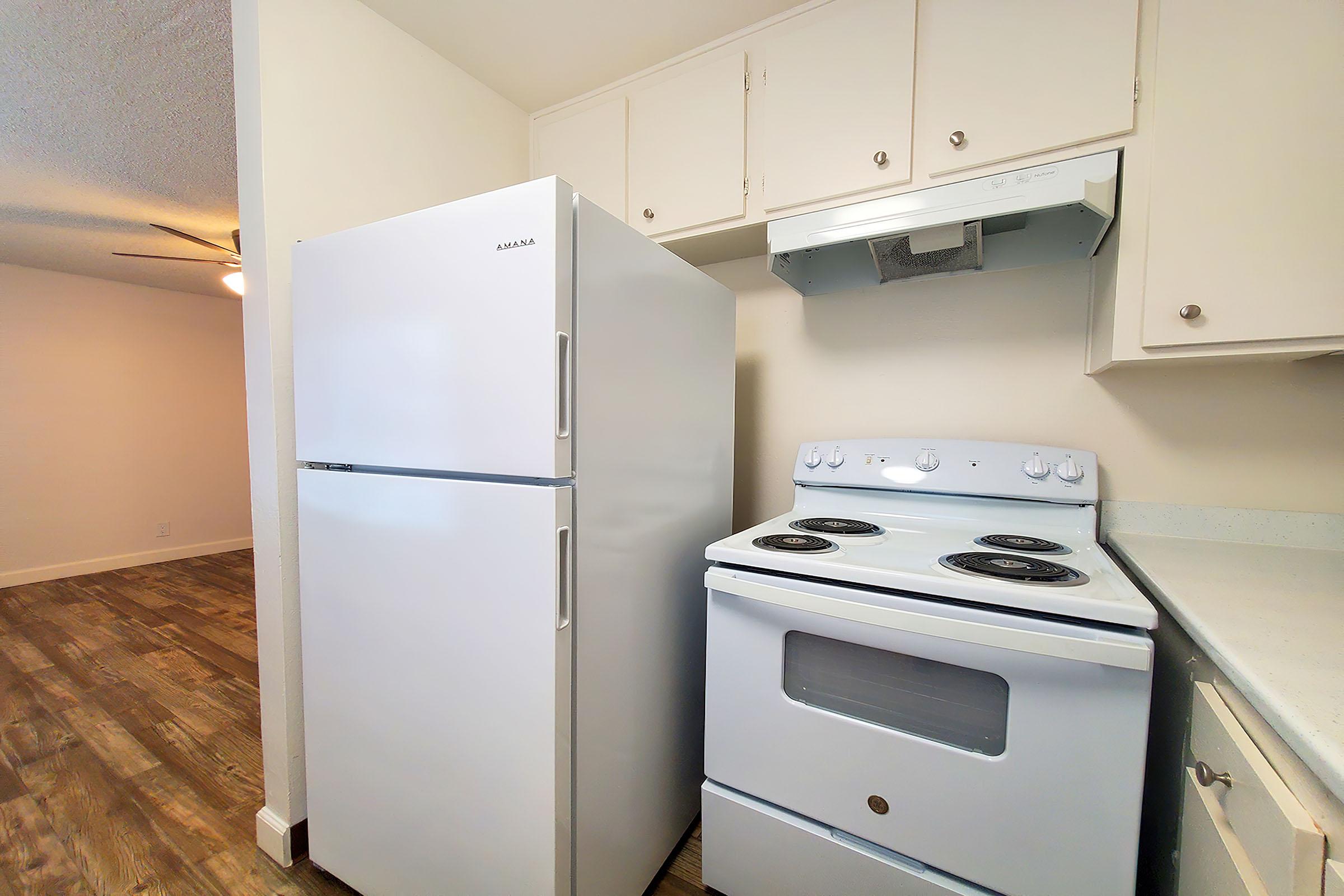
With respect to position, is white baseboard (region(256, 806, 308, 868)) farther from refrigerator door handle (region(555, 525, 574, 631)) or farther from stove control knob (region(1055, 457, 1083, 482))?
stove control knob (region(1055, 457, 1083, 482))

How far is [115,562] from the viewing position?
4.12 metres

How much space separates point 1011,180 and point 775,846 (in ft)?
4.98

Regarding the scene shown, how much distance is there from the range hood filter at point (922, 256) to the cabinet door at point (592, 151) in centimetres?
84

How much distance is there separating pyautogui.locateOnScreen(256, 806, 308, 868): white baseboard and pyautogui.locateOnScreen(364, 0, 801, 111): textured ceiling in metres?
2.25

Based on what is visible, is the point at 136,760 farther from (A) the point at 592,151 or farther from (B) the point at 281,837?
(A) the point at 592,151

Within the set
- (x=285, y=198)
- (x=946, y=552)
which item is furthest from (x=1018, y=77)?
(x=285, y=198)

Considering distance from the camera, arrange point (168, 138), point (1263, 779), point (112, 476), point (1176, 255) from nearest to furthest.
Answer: point (1263, 779)
point (1176, 255)
point (168, 138)
point (112, 476)

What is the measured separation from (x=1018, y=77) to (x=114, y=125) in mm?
3159

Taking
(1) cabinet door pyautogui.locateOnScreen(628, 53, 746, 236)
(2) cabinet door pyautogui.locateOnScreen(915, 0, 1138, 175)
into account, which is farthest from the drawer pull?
(1) cabinet door pyautogui.locateOnScreen(628, 53, 746, 236)

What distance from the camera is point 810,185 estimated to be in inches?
55.4

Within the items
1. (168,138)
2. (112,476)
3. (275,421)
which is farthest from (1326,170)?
(112,476)

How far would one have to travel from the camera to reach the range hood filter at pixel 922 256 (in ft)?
4.21

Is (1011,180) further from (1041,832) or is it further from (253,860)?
(253,860)

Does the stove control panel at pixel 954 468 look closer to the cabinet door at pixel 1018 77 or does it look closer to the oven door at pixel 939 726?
the oven door at pixel 939 726
